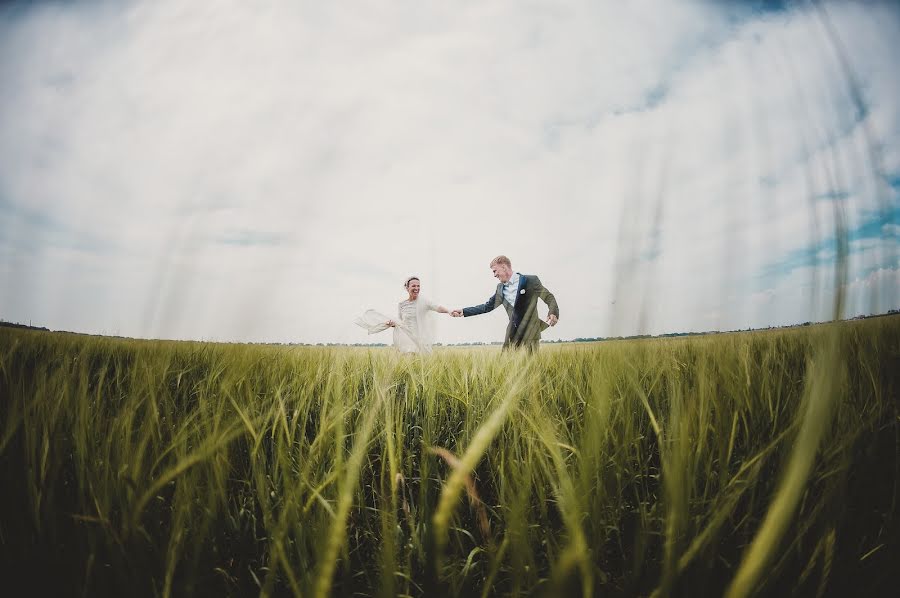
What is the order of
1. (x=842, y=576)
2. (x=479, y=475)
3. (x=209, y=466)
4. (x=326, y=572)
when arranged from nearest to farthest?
(x=326, y=572) → (x=842, y=576) → (x=209, y=466) → (x=479, y=475)

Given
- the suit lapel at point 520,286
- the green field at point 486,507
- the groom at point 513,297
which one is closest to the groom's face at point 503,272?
the groom at point 513,297

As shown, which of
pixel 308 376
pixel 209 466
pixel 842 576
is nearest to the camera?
pixel 842 576

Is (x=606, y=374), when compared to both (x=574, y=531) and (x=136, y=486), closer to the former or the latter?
(x=574, y=531)

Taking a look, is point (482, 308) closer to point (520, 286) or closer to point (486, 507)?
point (520, 286)

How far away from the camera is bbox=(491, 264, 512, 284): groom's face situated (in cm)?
728

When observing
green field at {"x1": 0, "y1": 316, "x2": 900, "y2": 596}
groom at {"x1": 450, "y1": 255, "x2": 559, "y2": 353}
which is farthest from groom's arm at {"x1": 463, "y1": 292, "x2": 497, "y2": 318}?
green field at {"x1": 0, "y1": 316, "x2": 900, "y2": 596}

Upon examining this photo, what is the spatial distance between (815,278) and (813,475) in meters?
0.69

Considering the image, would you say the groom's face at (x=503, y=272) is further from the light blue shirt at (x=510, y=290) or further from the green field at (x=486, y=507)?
the green field at (x=486, y=507)

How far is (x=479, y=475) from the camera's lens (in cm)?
120

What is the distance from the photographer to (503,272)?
7.34 meters

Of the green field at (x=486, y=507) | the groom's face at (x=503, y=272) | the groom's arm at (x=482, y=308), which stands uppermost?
the groom's face at (x=503, y=272)

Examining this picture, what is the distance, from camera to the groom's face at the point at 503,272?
7.28 m

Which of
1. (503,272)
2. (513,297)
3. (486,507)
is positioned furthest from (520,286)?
(486,507)

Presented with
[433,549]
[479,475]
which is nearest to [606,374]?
[433,549]
